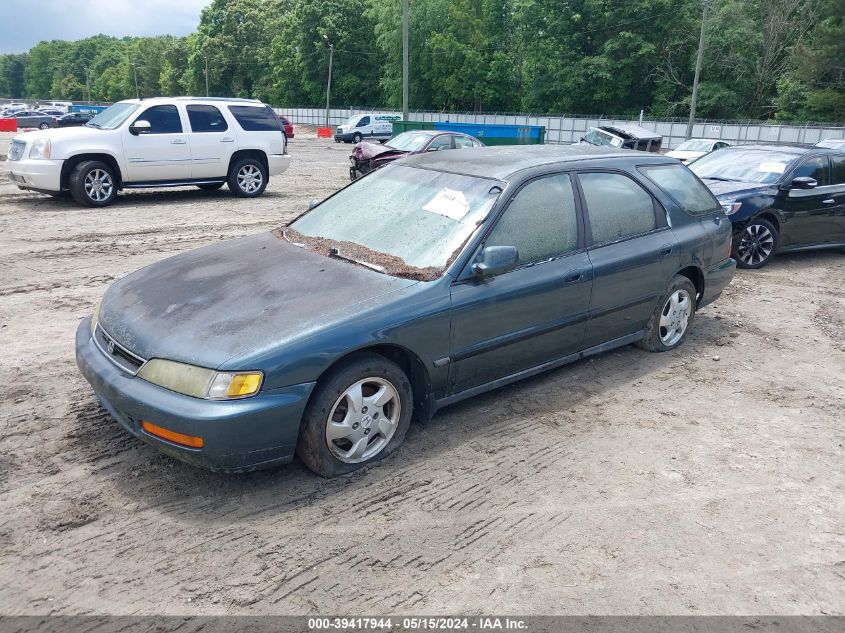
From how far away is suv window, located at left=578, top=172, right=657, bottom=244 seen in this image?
4910mm

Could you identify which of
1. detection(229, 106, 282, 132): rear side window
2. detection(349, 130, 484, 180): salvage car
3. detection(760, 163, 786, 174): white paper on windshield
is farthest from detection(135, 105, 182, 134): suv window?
detection(760, 163, 786, 174): white paper on windshield

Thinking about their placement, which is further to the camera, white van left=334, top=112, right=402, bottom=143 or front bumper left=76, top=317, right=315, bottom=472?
white van left=334, top=112, right=402, bottom=143

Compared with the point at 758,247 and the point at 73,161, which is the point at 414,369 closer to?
the point at 758,247

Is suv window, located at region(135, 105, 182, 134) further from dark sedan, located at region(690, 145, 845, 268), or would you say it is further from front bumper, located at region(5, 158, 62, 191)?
dark sedan, located at region(690, 145, 845, 268)

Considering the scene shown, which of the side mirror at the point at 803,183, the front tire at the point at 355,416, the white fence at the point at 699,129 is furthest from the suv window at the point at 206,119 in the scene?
the white fence at the point at 699,129

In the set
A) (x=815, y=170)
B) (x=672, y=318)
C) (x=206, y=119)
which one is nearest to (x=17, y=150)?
(x=206, y=119)

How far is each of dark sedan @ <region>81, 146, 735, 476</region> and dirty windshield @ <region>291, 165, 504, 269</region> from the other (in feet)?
0.05

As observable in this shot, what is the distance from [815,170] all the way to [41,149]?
11.6 m

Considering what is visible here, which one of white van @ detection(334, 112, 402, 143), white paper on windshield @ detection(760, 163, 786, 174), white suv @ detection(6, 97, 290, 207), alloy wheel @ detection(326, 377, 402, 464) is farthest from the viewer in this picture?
white van @ detection(334, 112, 402, 143)

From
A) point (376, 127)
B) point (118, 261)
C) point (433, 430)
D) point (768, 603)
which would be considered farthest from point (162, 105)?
point (376, 127)

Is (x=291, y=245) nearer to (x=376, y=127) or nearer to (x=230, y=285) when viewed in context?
(x=230, y=285)

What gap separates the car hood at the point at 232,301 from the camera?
3398 mm

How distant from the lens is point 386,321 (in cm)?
365

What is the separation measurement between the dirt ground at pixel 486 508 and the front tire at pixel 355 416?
0.12 m
